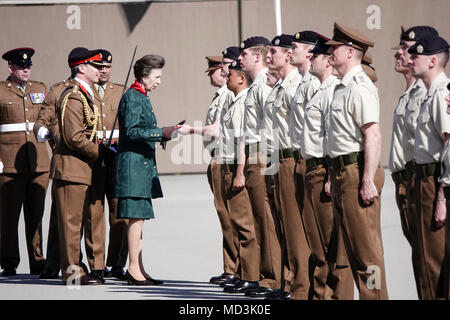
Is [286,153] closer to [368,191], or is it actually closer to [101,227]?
[368,191]

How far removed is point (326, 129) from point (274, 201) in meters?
1.50

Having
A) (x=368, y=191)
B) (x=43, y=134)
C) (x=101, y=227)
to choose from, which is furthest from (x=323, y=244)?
(x=43, y=134)

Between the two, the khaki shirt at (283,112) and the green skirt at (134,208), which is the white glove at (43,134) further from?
the khaki shirt at (283,112)

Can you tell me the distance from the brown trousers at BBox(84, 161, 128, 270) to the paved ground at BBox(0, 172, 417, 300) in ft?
→ 1.05

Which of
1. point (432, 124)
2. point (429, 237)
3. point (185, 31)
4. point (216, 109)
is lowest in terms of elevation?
point (429, 237)

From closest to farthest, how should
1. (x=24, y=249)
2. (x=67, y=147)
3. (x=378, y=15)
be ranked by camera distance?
(x=67, y=147) → (x=24, y=249) → (x=378, y=15)

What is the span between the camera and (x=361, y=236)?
6117 millimetres

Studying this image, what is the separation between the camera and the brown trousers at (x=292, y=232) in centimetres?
726

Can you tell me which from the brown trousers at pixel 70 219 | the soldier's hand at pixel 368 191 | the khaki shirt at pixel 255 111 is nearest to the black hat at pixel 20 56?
the brown trousers at pixel 70 219

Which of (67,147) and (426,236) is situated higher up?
(67,147)

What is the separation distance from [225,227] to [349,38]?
315cm

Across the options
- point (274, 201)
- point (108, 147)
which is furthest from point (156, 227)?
point (274, 201)

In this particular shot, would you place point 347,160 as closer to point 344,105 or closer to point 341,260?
point 344,105

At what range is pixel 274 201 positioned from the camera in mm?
7805
